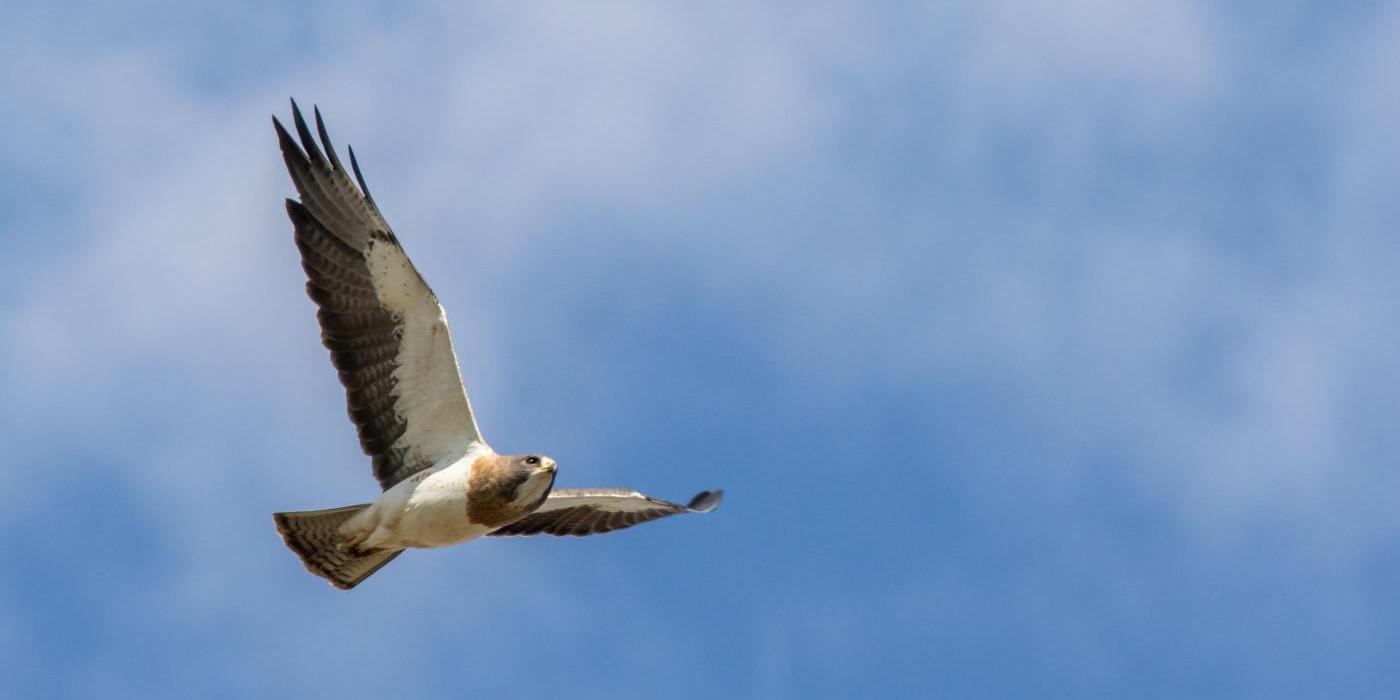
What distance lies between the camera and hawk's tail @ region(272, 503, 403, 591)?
17.3 meters

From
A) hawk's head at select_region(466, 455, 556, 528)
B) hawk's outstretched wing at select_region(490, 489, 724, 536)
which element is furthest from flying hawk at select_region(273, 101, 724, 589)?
hawk's outstretched wing at select_region(490, 489, 724, 536)

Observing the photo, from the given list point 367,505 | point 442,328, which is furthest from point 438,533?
point 442,328

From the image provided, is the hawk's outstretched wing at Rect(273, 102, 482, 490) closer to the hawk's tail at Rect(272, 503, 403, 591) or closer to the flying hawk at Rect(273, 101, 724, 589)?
the flying hawk at Rect(273, 101, 724, 589)

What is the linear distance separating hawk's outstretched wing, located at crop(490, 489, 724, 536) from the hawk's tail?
135cm

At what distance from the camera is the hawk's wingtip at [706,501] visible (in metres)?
19.4

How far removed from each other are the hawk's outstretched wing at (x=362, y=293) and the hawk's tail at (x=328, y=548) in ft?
3.07

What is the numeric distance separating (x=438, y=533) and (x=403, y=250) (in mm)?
2354

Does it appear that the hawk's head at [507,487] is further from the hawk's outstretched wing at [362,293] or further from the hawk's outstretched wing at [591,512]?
the hawk's outstretched wing at [591,512]

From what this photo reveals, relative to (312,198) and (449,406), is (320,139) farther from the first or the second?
(449,406)

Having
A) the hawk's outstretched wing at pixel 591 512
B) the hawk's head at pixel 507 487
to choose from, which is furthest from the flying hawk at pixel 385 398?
the hawk's outstretched wing at pixel 591 512

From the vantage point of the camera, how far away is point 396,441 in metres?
17.7

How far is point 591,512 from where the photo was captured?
1905 cm

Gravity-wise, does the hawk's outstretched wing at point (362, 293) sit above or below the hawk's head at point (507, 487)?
above

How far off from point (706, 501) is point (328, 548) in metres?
3.80
